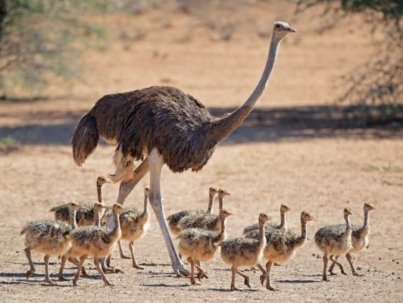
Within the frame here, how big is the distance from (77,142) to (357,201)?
14.2 feet

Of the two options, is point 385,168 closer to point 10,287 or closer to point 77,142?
point 77,142

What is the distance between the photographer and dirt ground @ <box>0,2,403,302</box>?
9.60m

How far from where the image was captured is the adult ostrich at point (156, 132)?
34.4ft

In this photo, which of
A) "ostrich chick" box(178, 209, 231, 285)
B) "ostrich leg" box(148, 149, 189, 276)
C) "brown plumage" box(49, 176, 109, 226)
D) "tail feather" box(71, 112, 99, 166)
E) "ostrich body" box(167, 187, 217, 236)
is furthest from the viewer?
"ostrich body" box(167, 187, 217, 236)

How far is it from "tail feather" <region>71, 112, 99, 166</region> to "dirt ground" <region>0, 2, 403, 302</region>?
106 centimetres

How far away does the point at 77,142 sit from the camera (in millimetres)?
10898

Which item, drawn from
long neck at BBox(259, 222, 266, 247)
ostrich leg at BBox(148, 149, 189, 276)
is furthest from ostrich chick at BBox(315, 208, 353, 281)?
ostrich leg at BBox(148, 149, 189, 276)

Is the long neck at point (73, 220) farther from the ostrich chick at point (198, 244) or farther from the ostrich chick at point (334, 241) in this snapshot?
the ostrich chick at point (334, 241)

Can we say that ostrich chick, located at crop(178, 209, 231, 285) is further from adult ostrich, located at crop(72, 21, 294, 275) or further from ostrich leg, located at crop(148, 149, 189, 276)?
ostrich leg, located at crop(148, 149, 189, 276)

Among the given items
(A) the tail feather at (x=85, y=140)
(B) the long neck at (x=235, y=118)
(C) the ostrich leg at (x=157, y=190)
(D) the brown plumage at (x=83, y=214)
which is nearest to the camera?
(C) the ostrich leg at (x=157, y=190)

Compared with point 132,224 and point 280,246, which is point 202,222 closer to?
point 132,224

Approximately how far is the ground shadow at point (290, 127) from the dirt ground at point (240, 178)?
37mm

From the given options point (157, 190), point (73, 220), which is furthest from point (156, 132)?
point (73, 220)

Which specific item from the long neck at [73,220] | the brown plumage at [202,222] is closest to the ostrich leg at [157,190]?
the brown plumage at [202,222]
